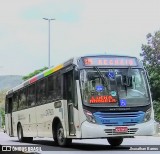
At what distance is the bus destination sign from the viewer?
1434 centimetres

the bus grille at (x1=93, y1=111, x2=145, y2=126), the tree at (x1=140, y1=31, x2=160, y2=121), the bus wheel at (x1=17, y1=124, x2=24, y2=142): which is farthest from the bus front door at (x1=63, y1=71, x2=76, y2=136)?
the tree at (x1=140, y1=31, x2=160, y2=121)

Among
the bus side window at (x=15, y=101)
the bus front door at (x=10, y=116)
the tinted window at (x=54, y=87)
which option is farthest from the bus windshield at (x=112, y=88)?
the bus front door at (x=10, y=116)

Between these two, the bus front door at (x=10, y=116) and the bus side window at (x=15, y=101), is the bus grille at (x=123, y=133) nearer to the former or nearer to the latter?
the bus side window at (x=15, y=101)

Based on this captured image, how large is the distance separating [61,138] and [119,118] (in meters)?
2.79

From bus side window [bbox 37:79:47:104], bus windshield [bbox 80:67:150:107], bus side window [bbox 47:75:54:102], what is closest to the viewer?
bus windshield [bbox 80:67:150:107]

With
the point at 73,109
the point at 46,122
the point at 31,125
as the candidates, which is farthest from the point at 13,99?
the point at 73,109

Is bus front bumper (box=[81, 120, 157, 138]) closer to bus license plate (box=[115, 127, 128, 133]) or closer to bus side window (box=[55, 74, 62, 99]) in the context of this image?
bus license plate (box=[115, 127, 128, 133])

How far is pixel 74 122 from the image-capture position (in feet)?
46.8

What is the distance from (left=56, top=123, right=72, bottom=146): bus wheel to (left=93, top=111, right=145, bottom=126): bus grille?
2.13 meters

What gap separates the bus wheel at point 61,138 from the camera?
1530 cm

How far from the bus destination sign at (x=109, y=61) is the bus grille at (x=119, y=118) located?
5.46 ft

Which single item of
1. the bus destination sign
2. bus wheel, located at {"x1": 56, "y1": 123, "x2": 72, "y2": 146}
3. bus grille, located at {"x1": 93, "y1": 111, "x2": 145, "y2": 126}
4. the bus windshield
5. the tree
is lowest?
bus wheel, located at {"x1": 56, "y1": 123, "x2": 72, "y2": 146}

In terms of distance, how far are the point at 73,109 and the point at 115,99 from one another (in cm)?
146

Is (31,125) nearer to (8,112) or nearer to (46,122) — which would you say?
(46,122)
